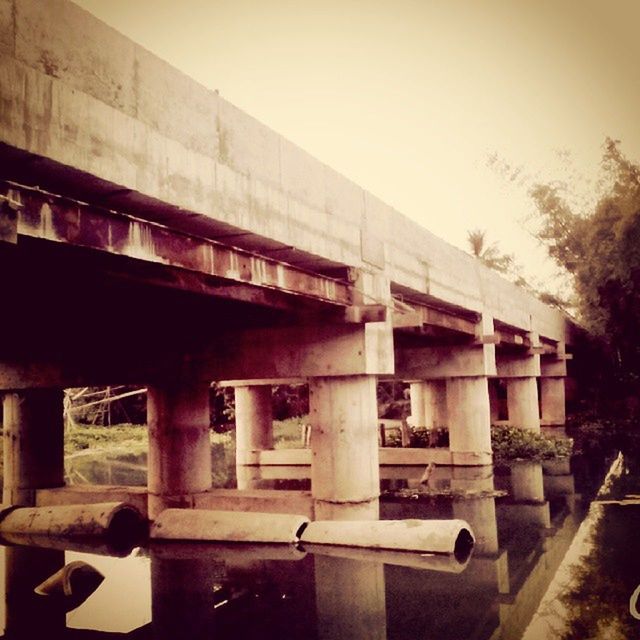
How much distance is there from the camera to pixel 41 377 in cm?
1290

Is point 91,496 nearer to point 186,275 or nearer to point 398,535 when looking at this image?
point 398,535

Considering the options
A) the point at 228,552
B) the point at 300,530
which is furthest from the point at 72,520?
the point at 300,530

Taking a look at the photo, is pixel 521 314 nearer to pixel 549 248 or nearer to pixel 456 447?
pixel 456 447

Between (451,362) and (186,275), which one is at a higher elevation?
(186,275)

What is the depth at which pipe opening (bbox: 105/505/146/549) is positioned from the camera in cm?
1080

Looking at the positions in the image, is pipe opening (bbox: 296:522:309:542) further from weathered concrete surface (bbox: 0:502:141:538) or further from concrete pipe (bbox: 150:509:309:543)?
weathered concrete surface (bbox: 0:502:141:538)

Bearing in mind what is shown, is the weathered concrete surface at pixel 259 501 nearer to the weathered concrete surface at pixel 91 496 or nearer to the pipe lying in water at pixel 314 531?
the pipe lying in water at pixel 314 531

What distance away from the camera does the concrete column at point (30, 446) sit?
42.4 ft

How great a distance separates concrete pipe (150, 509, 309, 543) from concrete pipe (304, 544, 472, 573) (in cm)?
42

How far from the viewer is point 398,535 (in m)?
8.94

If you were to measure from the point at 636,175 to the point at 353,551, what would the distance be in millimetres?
21642

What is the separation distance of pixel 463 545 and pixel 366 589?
2429mm

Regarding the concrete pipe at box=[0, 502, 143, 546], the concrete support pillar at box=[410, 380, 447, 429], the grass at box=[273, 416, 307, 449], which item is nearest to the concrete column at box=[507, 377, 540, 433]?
the concrete support pillar at box=[410, 380, 447, 429]

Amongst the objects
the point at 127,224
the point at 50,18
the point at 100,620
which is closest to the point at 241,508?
the point at 100,620
